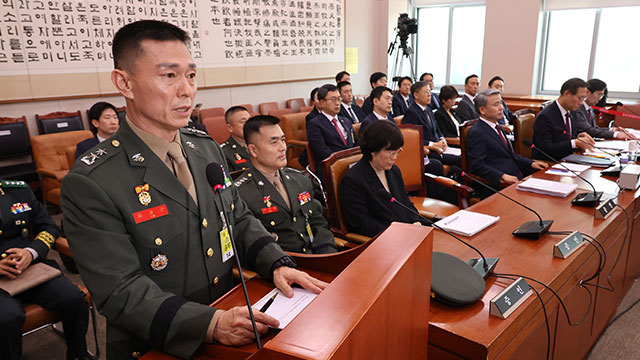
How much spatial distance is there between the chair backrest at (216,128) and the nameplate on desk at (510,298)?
403cm

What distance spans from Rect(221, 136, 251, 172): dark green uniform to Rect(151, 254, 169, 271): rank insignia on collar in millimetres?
2228

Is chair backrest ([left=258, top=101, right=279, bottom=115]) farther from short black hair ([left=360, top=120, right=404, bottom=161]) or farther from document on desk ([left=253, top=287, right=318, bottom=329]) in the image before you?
document on desk ([left=253, top=287, right=318, bottom=329])

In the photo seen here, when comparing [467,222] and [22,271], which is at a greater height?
[467,222]

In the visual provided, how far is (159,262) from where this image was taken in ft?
3.34

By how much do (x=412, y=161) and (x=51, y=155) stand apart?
3.23 m

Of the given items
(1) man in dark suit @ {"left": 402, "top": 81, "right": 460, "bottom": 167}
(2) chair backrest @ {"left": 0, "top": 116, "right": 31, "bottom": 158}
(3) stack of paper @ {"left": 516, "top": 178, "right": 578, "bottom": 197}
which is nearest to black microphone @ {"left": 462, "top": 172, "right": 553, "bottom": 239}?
(3) stack of paper @ {"left": 516, "top": 178, "right": 578, "bottom": 197}

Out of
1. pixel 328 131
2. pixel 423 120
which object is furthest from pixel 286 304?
pixel 423 120

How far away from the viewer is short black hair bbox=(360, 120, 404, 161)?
7.29 ft

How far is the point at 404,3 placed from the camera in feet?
28.7

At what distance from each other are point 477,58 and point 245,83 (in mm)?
4865

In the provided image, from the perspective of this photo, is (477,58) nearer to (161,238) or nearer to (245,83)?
(245,83)

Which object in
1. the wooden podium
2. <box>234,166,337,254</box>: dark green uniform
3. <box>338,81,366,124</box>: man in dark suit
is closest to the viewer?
the wooden podium

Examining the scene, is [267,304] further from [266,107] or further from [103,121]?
[266,107]

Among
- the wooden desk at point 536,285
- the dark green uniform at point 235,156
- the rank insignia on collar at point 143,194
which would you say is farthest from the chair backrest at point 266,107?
the rank insignia on collar at point 143,194
